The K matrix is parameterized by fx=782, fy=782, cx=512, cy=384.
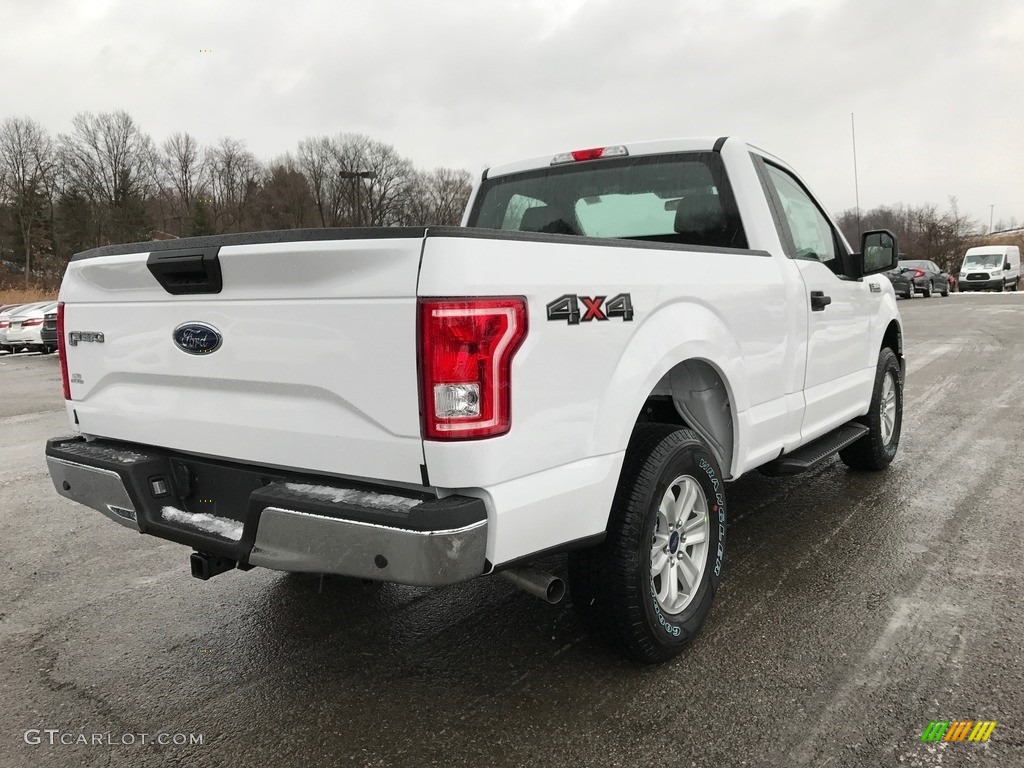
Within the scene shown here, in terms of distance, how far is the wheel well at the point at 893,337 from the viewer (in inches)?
221

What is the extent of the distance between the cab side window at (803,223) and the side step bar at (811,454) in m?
0.99

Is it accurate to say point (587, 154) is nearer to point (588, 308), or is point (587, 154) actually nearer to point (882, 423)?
point (588, 308)

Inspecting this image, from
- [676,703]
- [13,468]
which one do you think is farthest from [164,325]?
[13,468]

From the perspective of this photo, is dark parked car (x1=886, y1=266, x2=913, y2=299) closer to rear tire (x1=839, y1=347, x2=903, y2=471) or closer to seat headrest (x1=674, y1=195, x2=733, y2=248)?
rear tire (x1=839, y1=347, x2=903, y2=471)

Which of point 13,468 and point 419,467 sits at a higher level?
point 419,467

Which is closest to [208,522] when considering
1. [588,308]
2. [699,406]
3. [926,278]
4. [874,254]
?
[588,308]

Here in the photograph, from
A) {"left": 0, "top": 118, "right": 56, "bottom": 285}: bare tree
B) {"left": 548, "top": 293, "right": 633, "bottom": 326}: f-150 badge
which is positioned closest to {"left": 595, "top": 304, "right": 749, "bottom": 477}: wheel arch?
{"left": 548, "top": 293, "right": 633, "bottom": 326}: f-150 badge

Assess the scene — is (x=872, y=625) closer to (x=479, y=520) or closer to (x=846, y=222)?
(x=479, y=520)

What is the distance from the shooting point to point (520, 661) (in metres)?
2.95

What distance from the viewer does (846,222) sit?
7566 millimetres

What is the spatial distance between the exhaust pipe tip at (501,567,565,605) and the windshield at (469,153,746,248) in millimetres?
1742

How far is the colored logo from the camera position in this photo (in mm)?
2418

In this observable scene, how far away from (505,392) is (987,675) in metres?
2.07

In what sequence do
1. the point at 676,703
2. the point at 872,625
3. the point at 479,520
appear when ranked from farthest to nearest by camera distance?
the point at 872,625
the point at 676,703
the point at 479,520
